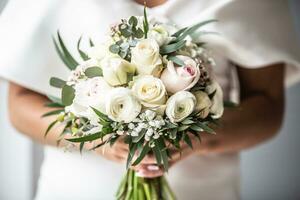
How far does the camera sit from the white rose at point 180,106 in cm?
94

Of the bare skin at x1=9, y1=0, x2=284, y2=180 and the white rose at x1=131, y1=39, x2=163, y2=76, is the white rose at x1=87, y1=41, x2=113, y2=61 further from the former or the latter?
the bare skin at x1=9, y1=0, x2=284, y2=180

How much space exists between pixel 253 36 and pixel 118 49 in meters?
0.50

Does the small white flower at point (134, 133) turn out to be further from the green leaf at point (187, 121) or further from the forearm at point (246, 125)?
→ the forearm at point (246, 125)

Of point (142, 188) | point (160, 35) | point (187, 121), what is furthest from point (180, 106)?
point (142, 188)

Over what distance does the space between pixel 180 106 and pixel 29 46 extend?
0.50 meters

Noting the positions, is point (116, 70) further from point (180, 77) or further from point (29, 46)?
point (29, 46)

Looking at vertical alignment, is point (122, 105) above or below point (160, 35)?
below

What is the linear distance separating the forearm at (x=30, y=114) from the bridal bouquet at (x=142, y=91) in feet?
0.84

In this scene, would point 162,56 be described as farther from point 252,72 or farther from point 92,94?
point 252,72

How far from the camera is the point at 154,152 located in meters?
1.02

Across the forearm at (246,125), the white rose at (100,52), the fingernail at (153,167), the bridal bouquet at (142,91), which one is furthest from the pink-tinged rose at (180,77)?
the forearm at (246,125)

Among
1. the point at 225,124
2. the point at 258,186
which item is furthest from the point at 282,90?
the point at 258,186

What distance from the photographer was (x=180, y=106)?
95 centimetres

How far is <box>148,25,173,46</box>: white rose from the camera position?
100 cm
